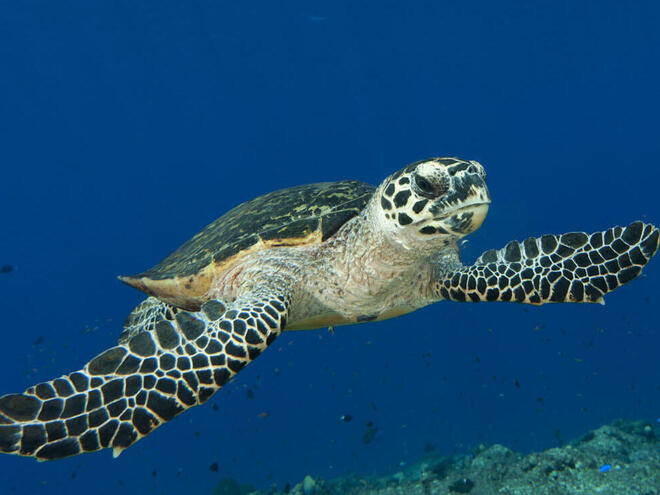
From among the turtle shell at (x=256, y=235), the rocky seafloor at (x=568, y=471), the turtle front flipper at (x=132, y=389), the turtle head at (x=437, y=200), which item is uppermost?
the turtle shell at (x=256, y=235)

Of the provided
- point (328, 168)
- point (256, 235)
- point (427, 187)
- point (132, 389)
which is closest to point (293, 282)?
point (256, 235)

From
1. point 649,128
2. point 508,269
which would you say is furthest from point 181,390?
point 649,128

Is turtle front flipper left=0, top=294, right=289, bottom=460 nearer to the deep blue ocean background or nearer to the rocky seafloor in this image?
the rocky seafloor

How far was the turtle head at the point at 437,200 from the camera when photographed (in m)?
3.77

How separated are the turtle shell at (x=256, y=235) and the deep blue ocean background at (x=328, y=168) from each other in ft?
79.3

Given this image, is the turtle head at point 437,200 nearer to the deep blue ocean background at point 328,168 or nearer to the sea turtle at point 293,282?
the sea turtle at point 293,282

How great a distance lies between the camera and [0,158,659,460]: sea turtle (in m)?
3.05

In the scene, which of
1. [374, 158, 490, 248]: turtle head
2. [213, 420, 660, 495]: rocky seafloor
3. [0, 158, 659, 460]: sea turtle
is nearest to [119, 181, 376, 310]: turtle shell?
[0, 158, 659, 460]: sea turtle

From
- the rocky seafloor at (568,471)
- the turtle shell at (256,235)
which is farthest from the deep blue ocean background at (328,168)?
the turtle shell at (256,235)

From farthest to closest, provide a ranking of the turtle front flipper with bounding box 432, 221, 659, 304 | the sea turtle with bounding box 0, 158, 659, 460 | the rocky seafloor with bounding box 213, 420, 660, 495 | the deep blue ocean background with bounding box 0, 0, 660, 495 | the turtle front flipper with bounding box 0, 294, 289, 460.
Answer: the deep blue ocean background with bounding box 0, 0, 660, 495, the rocky seafloor with bounding box 213, 420, 660, 495, the turtle front flipper with bounding box 432, 221, 659, 304, the sea turtle with bounding box 0, 158, 659, 460, the turtle front flipper with bounding box 0, 294, 289, 460

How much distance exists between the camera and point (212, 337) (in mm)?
3543

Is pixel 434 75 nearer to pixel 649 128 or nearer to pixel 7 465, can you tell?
pixel 649 128

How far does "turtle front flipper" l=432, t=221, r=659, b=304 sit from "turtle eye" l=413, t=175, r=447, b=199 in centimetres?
153

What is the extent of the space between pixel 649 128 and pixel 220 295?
76080 millimetres
